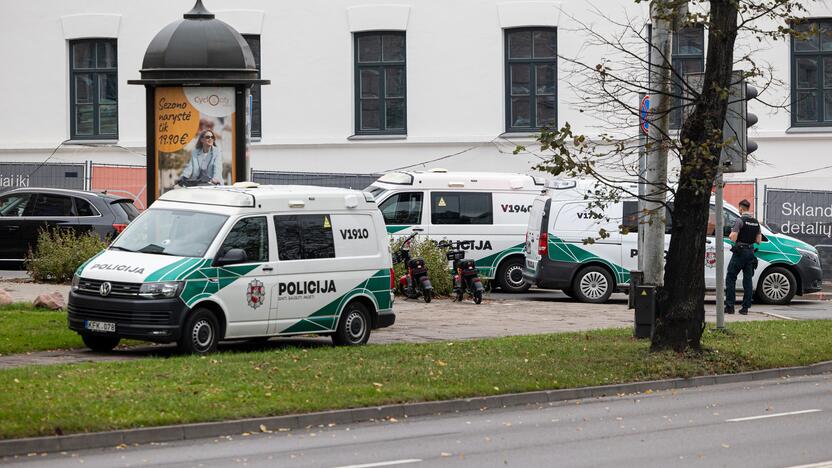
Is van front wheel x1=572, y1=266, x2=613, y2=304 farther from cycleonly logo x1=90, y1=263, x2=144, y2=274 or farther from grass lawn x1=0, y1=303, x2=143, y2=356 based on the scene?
cycleonly logo x1=90, y1=263, x2=144, y2=274

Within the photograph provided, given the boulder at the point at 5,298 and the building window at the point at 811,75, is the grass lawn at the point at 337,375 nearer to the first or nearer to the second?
the boulder at the point at 5,298

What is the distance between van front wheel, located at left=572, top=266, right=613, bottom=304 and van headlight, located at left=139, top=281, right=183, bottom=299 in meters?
11.2

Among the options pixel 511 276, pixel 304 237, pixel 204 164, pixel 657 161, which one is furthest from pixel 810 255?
pixel 304 237

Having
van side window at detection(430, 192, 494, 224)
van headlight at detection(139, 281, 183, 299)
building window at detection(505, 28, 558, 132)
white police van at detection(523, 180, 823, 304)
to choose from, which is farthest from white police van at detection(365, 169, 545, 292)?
van headlight at detection(139, 281, 183, 299)

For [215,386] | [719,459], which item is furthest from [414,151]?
[719,459]

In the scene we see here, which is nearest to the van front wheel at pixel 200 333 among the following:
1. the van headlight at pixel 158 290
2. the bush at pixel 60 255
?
the van headlight at pixel 158 290

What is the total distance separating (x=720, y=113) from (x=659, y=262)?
3127mm

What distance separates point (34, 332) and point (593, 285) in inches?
453

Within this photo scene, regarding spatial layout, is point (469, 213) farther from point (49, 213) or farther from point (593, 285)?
point (49, 213)

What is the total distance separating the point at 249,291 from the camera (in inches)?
637

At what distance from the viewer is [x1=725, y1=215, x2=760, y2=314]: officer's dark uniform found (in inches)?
910

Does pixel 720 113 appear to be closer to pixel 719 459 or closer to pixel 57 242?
pixel 719 459

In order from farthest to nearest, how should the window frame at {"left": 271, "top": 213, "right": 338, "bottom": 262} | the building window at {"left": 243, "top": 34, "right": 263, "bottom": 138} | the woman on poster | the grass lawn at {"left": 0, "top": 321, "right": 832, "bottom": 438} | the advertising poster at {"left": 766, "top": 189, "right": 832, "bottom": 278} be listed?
the building window at {"left": 243, "top": 34, "right": 263, "bottom": 138} < the advertising poster at {"left": 766, "top": 189, "right": 832, "bottom": 278} < the woman on poster < the window frame at {"left": 271, "top": 213, "right": 338, "bottom": 262} < the grass lawn at {"left": 0, "top": 321, "right": 832, "bottom": 438}

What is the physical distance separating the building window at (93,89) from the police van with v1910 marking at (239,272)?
19279 millimetres
